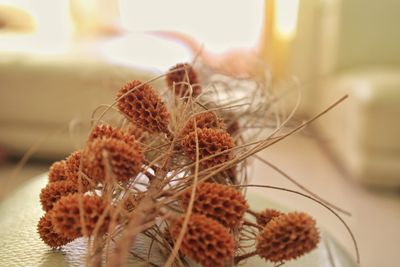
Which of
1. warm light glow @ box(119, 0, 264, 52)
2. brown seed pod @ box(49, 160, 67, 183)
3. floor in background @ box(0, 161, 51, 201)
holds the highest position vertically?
warm light glow @ box(119, 0, 264, 52)

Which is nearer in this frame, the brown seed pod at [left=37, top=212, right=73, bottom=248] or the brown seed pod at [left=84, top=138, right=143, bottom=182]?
the brown seed pod at [left=84, top=138, right=143, bottom=182]

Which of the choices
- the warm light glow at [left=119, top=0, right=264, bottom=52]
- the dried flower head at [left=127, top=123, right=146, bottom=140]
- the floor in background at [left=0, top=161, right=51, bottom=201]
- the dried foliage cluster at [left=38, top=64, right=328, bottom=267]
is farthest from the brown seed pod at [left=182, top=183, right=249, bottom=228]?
the warm light glow at [left=119, top=0, right=264, bottom=52]

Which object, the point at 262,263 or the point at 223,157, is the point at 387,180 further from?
the point at 223,157

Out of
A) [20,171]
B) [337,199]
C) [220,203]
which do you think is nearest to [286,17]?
[337,199]

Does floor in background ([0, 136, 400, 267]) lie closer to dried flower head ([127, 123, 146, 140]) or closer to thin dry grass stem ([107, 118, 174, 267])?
dried flower head ([127, 123, 146, 140])

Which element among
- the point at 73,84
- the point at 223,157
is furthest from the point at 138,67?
the point at 223,157

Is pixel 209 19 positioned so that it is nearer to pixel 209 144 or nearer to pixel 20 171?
pixel 20 171
